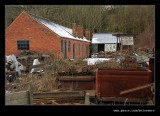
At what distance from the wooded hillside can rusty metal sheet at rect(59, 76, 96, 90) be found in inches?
741

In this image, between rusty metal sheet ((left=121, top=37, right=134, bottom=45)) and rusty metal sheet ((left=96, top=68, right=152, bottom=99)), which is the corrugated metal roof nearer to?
rusty metal sheet ((left=121, top=37, right=134, bottom=45))

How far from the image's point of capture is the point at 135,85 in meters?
5.87

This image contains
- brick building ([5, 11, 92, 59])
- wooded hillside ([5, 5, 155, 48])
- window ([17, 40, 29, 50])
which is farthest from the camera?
wooded hillside ([5, 5, 155, 48])

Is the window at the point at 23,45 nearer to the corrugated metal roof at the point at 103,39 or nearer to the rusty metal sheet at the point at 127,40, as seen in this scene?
the rusty metal sheet at the point at 127,40

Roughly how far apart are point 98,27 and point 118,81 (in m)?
36.9

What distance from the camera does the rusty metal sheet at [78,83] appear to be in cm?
736

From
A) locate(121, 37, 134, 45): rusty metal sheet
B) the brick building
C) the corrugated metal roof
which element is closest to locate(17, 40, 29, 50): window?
the brick building

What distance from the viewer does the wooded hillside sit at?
1114 inches

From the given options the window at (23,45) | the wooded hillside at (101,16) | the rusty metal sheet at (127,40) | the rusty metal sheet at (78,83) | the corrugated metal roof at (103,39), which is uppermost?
the wooded hillside at (101,16)

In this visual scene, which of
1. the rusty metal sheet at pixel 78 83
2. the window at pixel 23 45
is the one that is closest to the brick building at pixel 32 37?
the window at pixel 23 45

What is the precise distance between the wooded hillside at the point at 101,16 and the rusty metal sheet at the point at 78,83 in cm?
1882

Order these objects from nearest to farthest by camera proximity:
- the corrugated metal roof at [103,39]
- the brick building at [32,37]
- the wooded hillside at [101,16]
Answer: the brick building at [32,37]
the wooded hillside at [101,16]
the corrugated metal roof at [103,39]

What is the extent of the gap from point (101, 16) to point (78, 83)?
30.0 m
